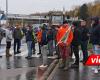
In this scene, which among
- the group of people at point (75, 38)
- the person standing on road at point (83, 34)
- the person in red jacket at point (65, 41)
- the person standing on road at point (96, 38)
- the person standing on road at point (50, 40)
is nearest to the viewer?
the person standing on road at point (96, 38)

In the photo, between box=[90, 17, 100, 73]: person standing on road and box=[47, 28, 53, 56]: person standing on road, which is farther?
box=[47, 28, 53, 56]: person standing on road

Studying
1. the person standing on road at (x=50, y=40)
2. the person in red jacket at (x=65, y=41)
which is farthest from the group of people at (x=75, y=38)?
the person standing on road at (x=50, y=40)

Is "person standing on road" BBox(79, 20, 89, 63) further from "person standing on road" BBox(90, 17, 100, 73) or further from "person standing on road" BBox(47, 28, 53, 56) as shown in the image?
"person standing on road" BBox(47, 28, 53, 56)

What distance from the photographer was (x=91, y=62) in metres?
10.4

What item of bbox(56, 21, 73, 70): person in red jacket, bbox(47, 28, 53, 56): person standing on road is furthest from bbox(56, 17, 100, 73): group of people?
bbox(47, 28, 53, 56): person standing on road

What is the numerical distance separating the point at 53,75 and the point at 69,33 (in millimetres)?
2438

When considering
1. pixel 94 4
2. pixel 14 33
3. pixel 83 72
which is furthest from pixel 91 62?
pixel 94 4

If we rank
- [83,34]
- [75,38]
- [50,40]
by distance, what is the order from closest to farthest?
[75,38]
[83,34]
[50,40]

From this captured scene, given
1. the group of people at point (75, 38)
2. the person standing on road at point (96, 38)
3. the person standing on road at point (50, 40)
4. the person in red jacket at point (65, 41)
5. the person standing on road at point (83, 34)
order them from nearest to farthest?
the person standing on road at point (96, 38) < the group of people at point (75, 38) < the person in red jacket at point (65, 41) < the person standing on road at point (83, 34) < the person standing on road at point (50, 40)

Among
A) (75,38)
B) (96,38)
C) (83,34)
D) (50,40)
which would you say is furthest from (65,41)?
(50,40)

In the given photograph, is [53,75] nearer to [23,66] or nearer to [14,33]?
[23,66]

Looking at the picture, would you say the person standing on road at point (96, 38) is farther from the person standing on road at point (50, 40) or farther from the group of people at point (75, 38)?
the person standing on road at point (50, 40)

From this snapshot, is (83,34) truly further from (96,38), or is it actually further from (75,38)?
(96,38)

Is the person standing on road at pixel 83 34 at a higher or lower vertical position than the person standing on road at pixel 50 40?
higher
